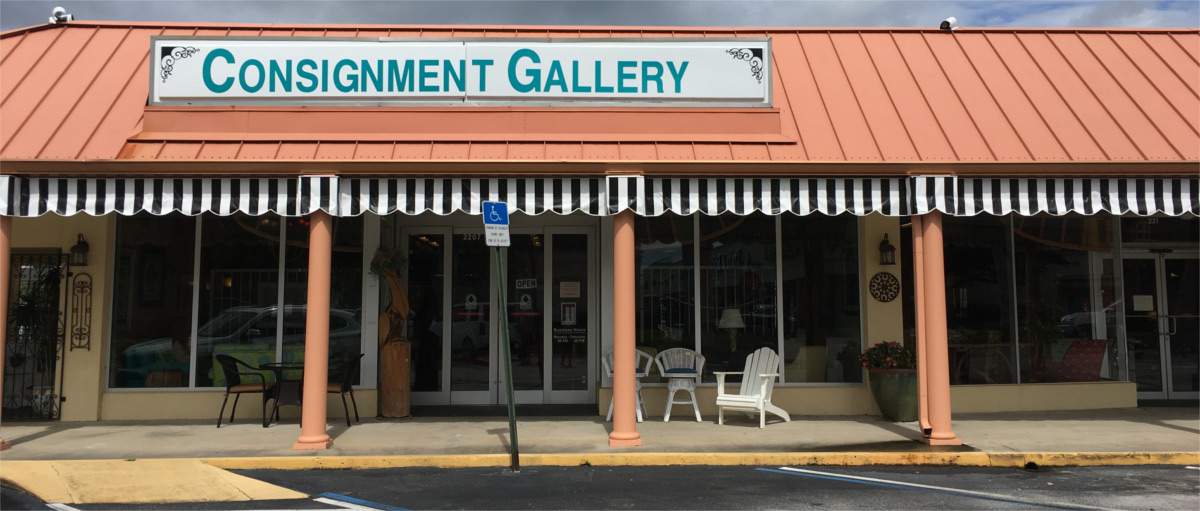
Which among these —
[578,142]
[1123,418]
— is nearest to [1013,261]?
[1123,418]

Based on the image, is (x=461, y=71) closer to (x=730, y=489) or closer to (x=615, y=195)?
(x=615, y=195)

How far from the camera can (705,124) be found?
973 centimetres

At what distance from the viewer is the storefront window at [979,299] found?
1156 centimetres

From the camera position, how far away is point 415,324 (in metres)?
12.0

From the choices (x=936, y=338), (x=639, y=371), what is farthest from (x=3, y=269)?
(x=936, y=338)

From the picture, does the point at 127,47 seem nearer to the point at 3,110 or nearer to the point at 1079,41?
the point at 3,110

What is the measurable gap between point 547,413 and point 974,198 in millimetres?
5815

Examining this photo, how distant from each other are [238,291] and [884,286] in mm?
8543

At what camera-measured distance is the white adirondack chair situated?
10203 millimetres

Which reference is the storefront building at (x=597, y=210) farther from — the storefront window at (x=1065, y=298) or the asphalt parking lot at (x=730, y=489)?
the asphalt parking lot at (x=730, y=489)

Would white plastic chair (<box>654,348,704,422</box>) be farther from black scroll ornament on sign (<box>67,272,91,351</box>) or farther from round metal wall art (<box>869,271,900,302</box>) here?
black scroll ornament on sign (<box>67,272,91,351</box>)

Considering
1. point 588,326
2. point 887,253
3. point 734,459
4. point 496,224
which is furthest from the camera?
point 588,326

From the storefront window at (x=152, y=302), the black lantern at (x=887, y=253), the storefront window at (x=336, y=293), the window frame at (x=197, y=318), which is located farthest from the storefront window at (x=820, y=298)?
the storefront window at (x=152, y=302)

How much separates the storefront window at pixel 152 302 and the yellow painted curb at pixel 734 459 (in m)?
3.31
